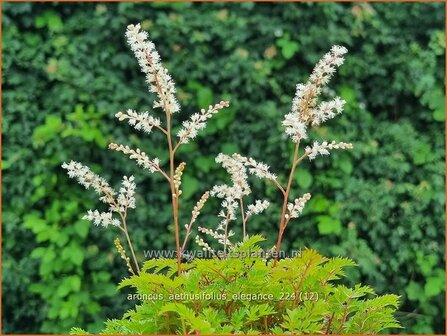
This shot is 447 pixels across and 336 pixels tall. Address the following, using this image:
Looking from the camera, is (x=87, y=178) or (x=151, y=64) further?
(x=87, y=178)

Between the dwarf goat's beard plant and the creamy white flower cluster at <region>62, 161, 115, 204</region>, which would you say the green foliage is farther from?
the creamy white flower cluster at <region>62, 161, 115, 204</region>

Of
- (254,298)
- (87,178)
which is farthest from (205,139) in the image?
(254,298)

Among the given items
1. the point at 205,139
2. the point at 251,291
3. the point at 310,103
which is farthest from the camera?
the point at 205,139

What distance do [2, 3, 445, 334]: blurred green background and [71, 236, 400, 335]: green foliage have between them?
209cm

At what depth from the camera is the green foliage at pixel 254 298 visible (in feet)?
4.81

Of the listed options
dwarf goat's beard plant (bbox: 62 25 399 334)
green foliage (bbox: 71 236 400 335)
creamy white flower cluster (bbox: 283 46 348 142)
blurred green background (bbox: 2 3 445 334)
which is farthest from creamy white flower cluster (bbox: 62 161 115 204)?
blurred green background (bbox: 2 3 445 334)

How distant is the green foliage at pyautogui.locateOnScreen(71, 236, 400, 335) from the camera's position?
4.81 ft

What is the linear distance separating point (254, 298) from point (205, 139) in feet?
7.52

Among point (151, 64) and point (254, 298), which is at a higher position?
point (151, 64)

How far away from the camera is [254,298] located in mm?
1508

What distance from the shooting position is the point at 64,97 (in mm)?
3633

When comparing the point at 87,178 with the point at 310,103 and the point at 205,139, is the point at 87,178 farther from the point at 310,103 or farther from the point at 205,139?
the point at 205,139

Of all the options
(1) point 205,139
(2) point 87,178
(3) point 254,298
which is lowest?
(3) point 254,298

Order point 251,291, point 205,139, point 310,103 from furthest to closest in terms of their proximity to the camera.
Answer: point 205,139, point 310,103, point 251,291
